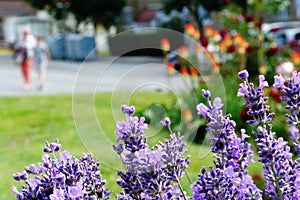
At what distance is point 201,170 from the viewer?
5.17 ft

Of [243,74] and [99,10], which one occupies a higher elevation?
[243,74]

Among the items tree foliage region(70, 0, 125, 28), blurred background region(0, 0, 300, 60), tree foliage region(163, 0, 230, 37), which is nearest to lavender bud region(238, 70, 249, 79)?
blurred background region(0, 0, 300, 60)

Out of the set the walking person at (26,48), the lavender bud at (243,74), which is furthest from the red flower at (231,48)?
A: the lavender bud at (243,74)

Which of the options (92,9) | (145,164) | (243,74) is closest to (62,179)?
(145,164)

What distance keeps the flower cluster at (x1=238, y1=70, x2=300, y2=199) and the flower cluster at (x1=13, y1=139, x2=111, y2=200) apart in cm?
42

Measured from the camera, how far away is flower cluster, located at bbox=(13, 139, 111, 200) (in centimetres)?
149

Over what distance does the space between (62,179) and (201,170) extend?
34 centimetres

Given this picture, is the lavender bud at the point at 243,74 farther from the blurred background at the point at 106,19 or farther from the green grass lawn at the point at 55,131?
the blurred background at the point at 106,19

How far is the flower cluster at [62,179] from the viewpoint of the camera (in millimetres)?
1490

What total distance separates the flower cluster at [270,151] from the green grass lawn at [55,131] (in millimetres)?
341

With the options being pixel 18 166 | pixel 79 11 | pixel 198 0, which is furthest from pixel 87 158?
pixel 79 11

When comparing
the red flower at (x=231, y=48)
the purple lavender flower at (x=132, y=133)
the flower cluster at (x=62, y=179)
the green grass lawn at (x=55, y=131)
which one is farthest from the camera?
the red flower at (x=231, y=48)

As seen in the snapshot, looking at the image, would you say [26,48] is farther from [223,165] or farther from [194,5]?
[194,5]

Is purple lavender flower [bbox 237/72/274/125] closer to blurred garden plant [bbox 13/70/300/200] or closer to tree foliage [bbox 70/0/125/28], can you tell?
blurred garden plant [bbox 13/70/300/200]
